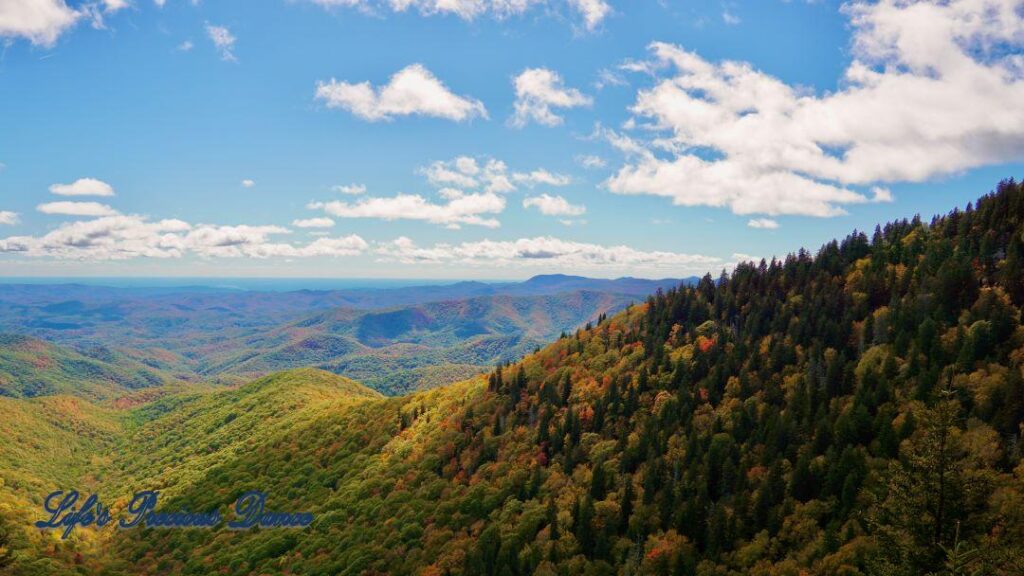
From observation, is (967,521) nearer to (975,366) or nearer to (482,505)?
(975,366)

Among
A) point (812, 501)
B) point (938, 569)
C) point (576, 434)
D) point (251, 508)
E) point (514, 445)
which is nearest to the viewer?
point (938, 569)

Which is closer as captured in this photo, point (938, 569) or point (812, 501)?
point (938, 569)

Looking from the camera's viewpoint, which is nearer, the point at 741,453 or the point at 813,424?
the point at 813,424

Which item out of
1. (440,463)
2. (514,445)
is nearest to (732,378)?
(514,445)

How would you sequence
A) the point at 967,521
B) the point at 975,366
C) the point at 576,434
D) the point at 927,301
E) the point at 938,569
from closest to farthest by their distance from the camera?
the point at 967,521
the point at 938,569
the point at 975,366
the point at 927,301
the point at 576,434

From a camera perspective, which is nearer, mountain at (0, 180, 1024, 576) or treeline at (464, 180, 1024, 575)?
treeline at (464, 180, 1024, 575)

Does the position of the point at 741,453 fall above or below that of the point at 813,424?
below

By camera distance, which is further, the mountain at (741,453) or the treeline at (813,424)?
the mountain at (741,453)

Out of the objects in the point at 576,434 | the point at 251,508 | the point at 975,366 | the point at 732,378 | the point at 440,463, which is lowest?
the point at 251,508
